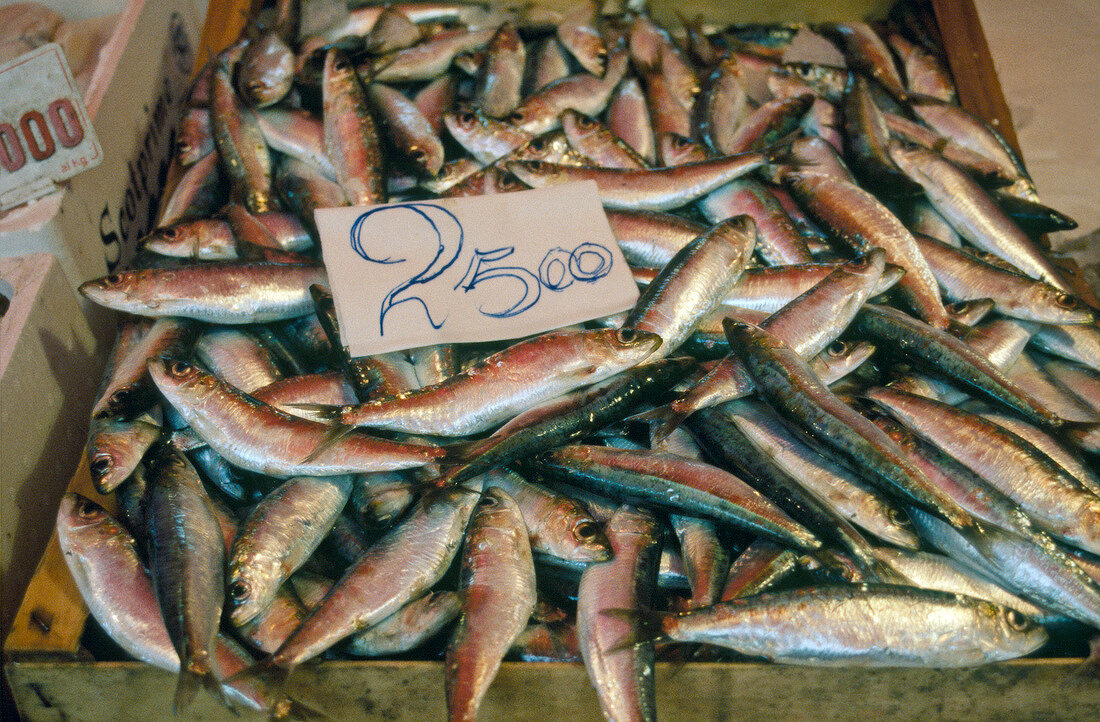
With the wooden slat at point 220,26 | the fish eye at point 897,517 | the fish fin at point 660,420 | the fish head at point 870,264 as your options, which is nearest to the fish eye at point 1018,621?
the fish eye at point 897,517

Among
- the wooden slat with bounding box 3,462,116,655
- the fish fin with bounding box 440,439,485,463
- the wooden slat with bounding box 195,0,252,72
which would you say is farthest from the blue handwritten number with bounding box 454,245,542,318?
the wooden slat with bounding box 195,0,252,72

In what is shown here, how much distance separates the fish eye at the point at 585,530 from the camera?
1746 mm

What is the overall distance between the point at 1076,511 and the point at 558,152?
196 cm

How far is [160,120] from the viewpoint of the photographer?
10.4ft

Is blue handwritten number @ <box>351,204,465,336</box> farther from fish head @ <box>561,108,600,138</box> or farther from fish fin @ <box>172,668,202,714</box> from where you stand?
fish fin @ <box>172,668,202,714</box>

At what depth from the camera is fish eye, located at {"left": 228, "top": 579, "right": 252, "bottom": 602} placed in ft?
5.48

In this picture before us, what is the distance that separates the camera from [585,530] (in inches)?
69.1

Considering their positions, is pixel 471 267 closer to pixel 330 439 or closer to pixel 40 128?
pixel 330 439

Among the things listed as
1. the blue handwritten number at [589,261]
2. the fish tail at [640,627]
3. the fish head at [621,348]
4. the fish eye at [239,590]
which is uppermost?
the blue handwritten number at [589,261]

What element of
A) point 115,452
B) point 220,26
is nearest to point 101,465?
point 115,452

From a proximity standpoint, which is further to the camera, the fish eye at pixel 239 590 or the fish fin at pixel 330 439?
the fish fin at pixel 330 439

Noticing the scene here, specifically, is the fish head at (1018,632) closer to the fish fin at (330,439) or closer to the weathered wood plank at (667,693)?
the weathered wood plank at (667,693)

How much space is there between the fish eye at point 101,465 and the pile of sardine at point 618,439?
0.06ft

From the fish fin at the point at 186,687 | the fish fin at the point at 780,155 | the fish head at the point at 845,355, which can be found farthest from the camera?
the fish fin at the point at 780,155
